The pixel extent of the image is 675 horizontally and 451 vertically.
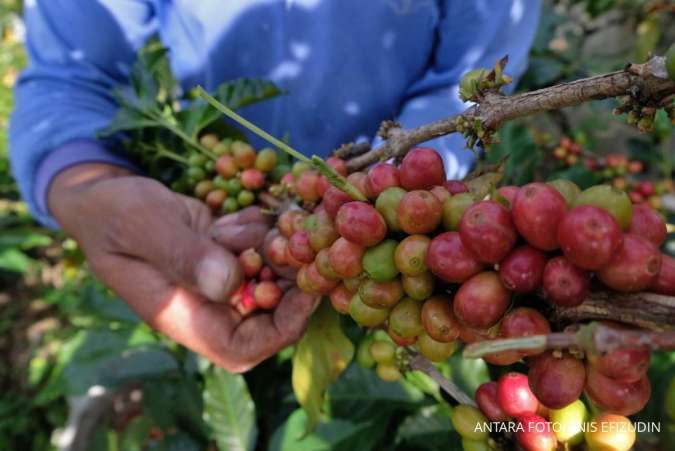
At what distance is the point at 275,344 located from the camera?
1.20m

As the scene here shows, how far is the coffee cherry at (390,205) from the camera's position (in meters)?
0.73

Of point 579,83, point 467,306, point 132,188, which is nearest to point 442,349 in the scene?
point 467,306

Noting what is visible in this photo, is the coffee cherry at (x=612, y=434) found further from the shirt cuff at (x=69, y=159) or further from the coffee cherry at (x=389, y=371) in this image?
the shirt cuff at (x=69, y=159)

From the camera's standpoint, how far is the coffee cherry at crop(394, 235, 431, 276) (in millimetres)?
663

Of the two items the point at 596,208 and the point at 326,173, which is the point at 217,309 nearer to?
the point at 326,173

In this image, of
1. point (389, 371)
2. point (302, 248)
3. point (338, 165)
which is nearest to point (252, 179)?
→ point (338, 165)

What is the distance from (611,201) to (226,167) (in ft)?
3.28

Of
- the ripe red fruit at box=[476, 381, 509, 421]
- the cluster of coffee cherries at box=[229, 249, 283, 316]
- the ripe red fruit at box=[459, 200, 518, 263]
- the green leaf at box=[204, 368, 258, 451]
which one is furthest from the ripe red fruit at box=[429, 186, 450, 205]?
the green leaf at box=[204, 368, 258, 451]

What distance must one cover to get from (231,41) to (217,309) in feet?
3.28

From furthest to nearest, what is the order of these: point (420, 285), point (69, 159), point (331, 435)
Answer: point (69, 159) < point (331, 435) < point (420, 285)

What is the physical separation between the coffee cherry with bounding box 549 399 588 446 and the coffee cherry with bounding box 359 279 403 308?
33 cm

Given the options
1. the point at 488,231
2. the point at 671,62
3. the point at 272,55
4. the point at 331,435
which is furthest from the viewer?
the point at 272,55

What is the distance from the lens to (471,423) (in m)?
0.82

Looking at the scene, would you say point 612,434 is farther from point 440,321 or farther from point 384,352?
point 384,352
